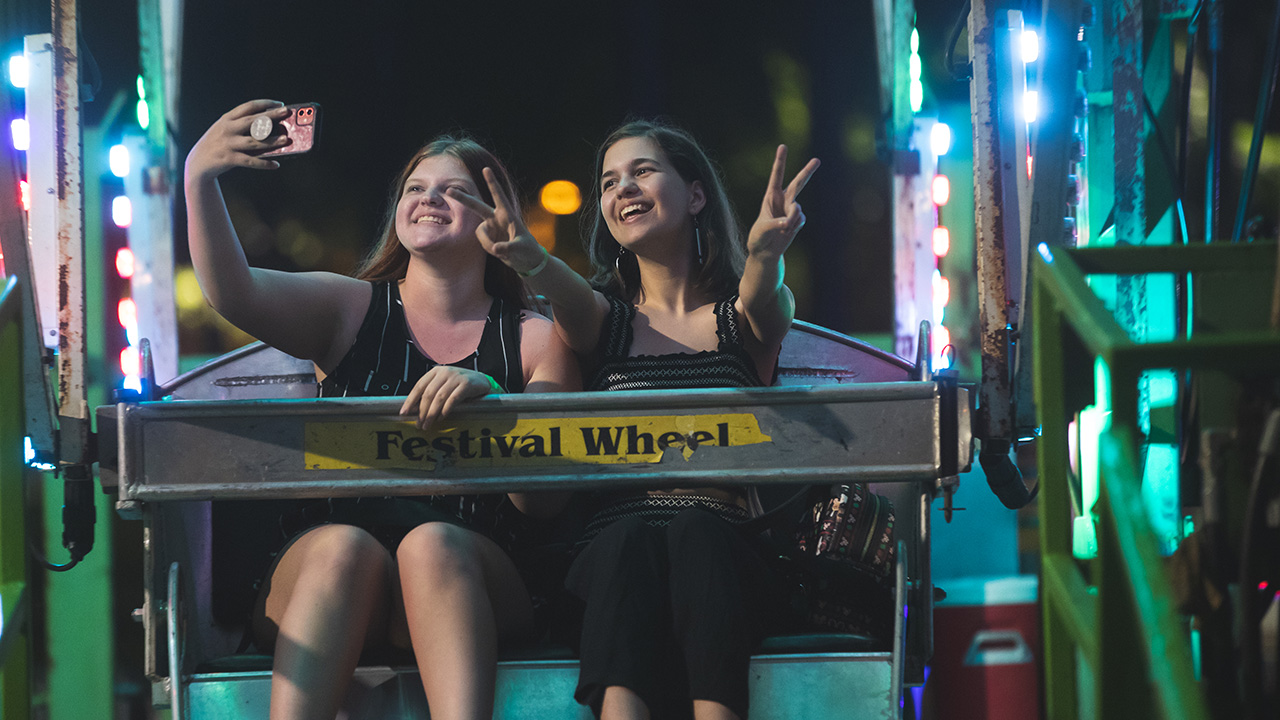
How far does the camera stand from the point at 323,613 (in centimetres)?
161

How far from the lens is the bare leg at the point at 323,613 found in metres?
1.57

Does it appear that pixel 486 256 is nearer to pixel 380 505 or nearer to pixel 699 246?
pixel 699 246

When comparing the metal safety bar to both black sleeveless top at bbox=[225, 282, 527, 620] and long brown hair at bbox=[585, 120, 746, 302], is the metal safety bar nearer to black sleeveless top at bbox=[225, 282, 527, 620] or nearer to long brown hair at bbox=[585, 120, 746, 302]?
black sleeveless top at bbox=[225, 282, 527, 620]

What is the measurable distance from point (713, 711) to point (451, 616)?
40 cm

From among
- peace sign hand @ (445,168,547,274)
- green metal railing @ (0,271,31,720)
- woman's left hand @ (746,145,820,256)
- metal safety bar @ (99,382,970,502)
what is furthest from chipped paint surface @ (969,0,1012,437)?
green metal railing @ (0,271,31,720)

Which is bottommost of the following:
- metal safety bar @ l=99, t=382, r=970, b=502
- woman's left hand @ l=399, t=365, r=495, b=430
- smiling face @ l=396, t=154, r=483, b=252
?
metal safety bar @ l=99, t=382, r=970, b=502

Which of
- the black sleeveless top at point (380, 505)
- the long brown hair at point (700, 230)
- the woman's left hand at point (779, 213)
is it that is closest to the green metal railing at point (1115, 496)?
the woman's left hand at point (779, 213)

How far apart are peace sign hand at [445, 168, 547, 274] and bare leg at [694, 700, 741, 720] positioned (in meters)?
0.75

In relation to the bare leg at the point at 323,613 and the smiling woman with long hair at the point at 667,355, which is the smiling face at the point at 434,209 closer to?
the smiling woman with long hair at the point at 667,355

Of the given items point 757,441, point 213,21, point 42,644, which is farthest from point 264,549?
point 213,21

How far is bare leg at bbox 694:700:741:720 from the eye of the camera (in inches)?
61.2

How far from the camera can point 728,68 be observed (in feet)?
9.81

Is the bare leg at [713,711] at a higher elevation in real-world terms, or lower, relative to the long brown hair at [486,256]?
lower

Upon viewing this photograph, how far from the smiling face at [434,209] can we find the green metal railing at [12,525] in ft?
2.17
